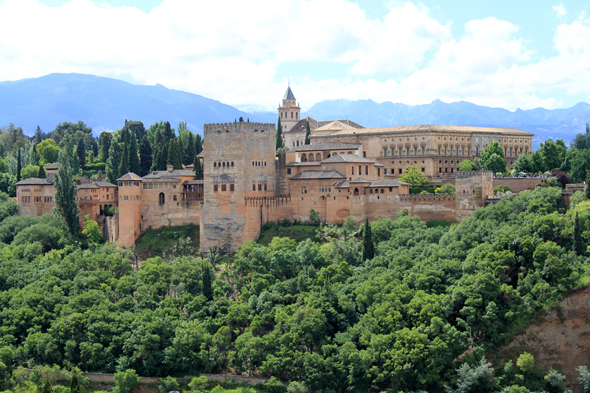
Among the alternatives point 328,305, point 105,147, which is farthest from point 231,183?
point 105,147

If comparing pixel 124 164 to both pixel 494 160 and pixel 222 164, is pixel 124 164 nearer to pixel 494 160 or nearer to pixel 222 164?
pixel 222 164

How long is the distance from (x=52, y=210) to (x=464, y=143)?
49.6 metres

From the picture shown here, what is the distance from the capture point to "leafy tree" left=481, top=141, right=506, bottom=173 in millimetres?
78375

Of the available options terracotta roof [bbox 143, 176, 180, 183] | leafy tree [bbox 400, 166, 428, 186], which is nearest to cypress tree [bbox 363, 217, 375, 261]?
leafy tree [bbox 400, 166, 428, 186]

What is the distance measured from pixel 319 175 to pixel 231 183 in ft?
26.8

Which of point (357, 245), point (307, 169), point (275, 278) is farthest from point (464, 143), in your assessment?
point (275, 278)

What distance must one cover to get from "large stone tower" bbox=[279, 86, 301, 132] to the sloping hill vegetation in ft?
166

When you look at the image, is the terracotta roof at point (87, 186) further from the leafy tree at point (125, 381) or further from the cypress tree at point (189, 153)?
the leafy tree at point (125, 381)

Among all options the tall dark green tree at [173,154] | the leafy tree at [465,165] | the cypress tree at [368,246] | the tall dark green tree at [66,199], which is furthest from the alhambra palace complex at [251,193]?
the tall dark green tree at [173,154]

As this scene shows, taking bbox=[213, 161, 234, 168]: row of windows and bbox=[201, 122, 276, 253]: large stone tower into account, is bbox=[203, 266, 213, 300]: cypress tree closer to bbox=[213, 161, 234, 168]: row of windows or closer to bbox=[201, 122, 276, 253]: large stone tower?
bbox=[201, 122, 276, 253]: large stone tower

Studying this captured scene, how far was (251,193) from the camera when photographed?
62.3m

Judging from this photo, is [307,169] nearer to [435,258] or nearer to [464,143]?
[435,258]

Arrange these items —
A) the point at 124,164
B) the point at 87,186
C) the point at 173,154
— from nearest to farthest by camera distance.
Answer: the point at 87,186
the point at 173,154
the point at 124,164

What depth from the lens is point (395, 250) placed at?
5459cm
